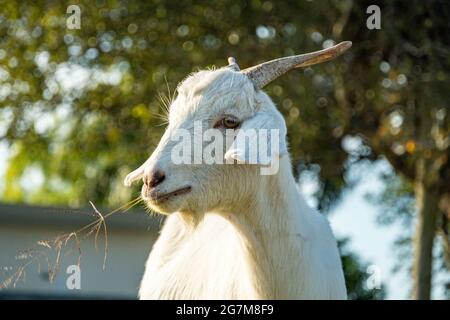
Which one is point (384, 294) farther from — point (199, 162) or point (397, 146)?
point (199, 162)

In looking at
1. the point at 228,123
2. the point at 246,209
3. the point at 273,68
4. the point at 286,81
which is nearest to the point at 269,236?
the point at 246,209

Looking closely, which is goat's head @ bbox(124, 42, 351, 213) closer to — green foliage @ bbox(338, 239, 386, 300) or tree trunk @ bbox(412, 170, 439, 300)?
green foliage @ bbox(338, 239, 386, 300)

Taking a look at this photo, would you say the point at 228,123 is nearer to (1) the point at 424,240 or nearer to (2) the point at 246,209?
(2) the point at 246,209

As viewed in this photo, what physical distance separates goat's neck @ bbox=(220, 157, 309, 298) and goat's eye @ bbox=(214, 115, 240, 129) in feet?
1.15

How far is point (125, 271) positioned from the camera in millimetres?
19234

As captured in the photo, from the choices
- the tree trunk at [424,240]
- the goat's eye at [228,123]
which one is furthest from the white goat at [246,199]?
the tree trunk at [424,240]

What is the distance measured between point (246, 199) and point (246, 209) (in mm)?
69

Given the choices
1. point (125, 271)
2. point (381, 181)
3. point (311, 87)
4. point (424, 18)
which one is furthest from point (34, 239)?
point (424, 18)

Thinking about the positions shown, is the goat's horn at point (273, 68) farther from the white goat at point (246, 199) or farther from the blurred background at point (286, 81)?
the blurred background at point (286, 81)

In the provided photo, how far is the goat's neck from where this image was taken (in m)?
5.94

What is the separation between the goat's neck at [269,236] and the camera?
5941 millimetres

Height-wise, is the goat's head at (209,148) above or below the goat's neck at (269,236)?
above

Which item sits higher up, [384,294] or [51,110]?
[51,110]

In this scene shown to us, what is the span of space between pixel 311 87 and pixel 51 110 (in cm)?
360
